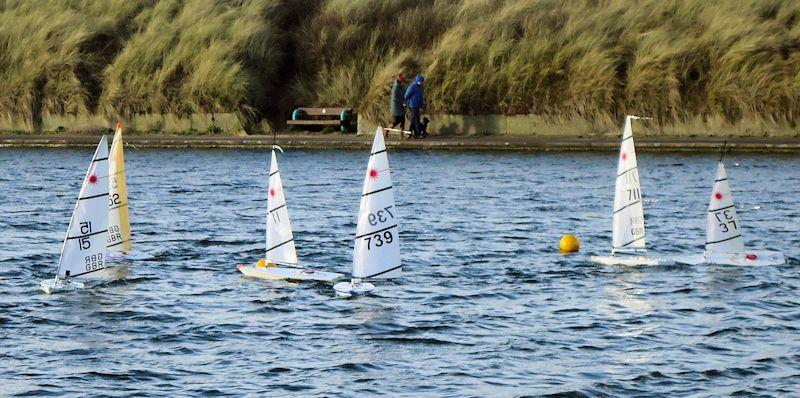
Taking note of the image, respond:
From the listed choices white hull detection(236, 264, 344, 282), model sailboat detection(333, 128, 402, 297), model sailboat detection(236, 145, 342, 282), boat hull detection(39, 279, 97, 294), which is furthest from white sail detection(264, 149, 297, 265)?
boat hull detection(39, 279, 97, 294)

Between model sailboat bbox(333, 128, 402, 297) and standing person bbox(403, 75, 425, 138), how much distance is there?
2217 cm

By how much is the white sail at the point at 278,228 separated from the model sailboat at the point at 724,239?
705 centimetres

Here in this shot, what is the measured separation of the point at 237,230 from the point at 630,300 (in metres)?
10.5

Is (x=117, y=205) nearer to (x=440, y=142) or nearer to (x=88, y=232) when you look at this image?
(x=88, y=232)

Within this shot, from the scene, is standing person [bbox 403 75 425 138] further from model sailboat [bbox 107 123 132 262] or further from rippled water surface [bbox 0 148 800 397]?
model sailboat [bbox 107 123 132 262]

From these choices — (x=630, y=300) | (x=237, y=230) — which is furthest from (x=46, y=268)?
(x=630, y=300)

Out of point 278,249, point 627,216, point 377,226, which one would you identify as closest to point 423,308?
point 377,226

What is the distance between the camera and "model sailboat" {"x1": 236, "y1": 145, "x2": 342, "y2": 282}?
23.0 meters

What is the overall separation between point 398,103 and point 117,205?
20.4m

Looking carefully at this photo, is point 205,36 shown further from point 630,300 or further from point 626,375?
point 626,375

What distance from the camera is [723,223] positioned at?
25.2 meters

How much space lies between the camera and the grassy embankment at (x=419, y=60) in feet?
149

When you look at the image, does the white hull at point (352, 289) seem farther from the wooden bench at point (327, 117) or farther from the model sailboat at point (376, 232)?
the wooden bench at point (327, 117)

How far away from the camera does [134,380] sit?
17.3 meters
